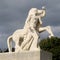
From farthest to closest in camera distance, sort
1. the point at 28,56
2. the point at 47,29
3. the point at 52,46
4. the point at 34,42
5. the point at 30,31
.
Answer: the point at 52,46 < the point at 47,29 < the point at 30,31 < the point at 34,42 < the point at 28,56

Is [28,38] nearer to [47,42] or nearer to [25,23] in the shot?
[25,23]

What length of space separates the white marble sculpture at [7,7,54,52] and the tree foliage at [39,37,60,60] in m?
28.5

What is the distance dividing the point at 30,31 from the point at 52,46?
3215cm

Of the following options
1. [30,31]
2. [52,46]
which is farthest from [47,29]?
[52,46]

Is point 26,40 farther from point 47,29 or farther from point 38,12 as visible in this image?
point 38,12

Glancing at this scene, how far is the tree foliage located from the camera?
4906 centimetres

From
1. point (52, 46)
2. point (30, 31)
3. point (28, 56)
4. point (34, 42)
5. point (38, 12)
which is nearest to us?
point (28, 56)

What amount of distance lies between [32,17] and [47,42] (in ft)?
103

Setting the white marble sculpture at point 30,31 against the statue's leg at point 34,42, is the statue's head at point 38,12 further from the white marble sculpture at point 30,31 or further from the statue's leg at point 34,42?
the statue's leg at point 34,42

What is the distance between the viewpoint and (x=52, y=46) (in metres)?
51.4

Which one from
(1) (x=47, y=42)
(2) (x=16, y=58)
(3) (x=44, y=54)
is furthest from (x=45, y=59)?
(1) (x=47, y=42)

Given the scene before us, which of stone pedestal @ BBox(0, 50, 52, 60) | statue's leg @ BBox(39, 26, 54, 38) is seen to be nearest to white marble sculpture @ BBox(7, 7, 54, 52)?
statue's leg @ BBox(39, 26, 54, 38)

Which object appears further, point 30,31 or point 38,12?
point 38,12

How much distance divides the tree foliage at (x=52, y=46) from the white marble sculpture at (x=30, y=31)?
28500mm
